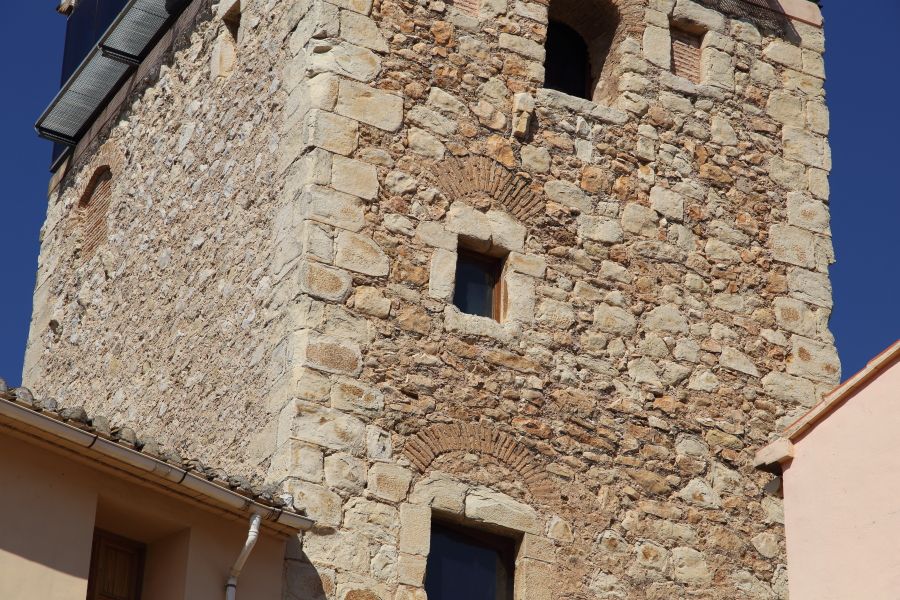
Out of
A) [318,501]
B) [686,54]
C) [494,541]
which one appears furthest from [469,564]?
[686,54]

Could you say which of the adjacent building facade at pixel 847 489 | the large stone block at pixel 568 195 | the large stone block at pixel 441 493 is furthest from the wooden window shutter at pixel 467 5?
the adjacent building facade at pixel 847 489

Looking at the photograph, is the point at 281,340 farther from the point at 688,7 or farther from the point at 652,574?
the point at 688,7

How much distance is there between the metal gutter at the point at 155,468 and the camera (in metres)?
10.8

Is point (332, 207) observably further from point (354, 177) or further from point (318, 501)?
point (318, 501)

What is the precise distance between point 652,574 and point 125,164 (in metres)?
6.16

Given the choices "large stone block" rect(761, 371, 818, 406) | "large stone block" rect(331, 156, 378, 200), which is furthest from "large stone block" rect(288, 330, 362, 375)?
"large stone block" rect(761, 371, 818, 406)

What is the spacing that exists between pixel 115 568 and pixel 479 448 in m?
2.60

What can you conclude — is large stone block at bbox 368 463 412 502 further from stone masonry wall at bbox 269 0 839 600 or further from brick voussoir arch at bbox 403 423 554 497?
brick voussoir arch at bbox 403 423 554 497

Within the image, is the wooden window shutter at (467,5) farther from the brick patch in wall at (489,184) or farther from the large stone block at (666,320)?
the large stone block at (666,320)

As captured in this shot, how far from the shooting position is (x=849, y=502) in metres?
11.5

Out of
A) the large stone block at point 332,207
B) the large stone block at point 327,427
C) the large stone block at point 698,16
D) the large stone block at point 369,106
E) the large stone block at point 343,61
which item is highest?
the large stone block at point 698,16

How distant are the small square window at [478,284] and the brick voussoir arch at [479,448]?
948mm

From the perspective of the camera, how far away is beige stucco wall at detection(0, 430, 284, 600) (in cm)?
1080

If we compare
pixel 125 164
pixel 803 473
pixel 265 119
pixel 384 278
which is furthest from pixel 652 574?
pixel 125 164
